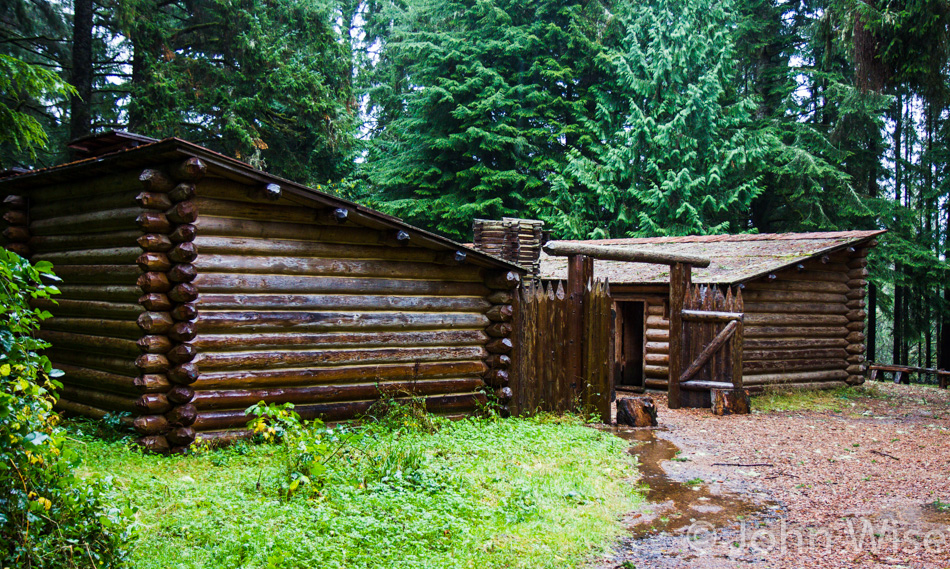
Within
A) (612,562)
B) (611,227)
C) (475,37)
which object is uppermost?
(475,37)

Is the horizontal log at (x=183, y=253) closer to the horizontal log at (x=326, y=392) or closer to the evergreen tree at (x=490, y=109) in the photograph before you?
the horizontal log at (x=326, y=392)

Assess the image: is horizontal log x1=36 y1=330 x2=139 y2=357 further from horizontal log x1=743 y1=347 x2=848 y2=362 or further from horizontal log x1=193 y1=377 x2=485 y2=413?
horizontal log x1=743 y1=347 x2=848 y2=362

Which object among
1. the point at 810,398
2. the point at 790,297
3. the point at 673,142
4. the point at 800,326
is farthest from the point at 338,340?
the point at 673,142

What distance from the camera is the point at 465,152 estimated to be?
1128 inches

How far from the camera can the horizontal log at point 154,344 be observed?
7.59 m

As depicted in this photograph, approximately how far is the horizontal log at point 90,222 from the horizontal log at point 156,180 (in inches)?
12.5

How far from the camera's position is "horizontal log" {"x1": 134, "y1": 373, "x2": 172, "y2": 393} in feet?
24.8

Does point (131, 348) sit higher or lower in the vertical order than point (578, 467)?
higher

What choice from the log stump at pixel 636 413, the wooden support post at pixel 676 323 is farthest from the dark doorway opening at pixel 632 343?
the log stump at pixel 636 413

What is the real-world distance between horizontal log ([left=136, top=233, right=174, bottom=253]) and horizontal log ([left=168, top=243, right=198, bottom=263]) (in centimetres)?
8

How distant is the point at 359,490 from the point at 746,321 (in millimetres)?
12911

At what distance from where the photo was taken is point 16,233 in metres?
10.1

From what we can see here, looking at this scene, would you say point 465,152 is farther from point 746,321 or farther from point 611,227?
point 746,321

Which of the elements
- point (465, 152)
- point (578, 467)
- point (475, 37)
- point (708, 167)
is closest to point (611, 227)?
point (708, 167)
